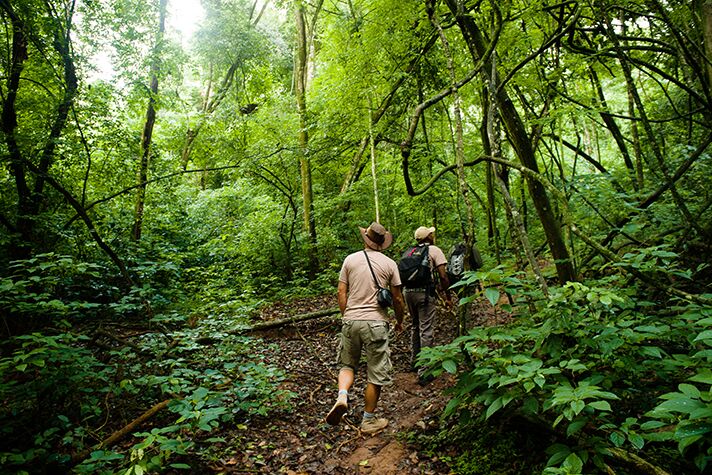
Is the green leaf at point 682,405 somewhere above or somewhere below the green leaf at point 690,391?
below

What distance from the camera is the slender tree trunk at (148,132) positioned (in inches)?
369

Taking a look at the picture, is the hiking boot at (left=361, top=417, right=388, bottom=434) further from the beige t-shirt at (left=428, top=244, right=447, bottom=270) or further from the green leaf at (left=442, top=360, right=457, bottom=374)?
the beige t-shirt at (left=428, top=244, right=447, bottom=270)

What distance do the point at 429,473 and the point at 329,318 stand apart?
5457 millimetres

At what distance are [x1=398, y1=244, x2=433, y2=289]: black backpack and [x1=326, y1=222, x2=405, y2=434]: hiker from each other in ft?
2.76

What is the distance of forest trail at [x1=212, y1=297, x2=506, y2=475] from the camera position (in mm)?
3648

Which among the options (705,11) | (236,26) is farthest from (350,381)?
(236,26)

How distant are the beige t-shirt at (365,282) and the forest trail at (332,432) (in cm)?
127

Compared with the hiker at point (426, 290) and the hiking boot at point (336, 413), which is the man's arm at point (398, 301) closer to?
the hiker at point (426, 290)

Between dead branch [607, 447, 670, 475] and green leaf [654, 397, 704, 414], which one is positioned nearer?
green leaf [654, 397, 704, 414]

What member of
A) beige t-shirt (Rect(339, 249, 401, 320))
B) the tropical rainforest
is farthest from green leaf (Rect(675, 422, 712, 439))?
beige t-shirt (Rect(339, 249, 401, 320))

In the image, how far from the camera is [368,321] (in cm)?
442

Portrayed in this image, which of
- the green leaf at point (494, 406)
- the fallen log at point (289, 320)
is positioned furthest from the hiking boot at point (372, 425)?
the fallen log at point (289, 320)

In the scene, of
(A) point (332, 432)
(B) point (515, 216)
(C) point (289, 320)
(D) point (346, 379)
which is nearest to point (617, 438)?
(B) point (515, 216)

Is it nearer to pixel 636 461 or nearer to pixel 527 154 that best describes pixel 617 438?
pixel 636 461
